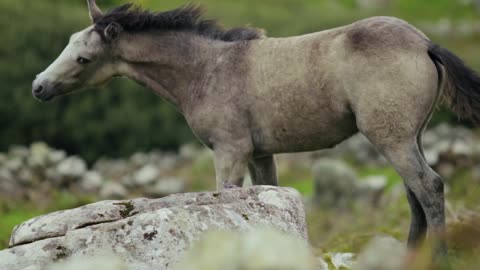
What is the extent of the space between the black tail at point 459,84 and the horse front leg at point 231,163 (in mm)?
2125

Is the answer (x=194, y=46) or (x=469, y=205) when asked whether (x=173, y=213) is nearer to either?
(x=194, y=46)

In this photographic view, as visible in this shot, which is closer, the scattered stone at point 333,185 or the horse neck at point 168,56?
the horse neck at point 168,56

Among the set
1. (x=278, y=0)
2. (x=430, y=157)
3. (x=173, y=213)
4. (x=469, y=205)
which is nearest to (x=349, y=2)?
(x=278, y=0)

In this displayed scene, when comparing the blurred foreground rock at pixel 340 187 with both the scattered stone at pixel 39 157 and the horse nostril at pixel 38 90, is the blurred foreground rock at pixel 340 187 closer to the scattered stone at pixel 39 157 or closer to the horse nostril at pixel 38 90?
the scattered stone at pixel 39 157

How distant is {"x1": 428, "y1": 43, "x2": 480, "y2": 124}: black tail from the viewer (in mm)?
8312

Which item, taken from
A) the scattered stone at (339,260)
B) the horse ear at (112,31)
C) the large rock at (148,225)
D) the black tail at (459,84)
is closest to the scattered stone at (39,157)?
the horse ear at (112,31)

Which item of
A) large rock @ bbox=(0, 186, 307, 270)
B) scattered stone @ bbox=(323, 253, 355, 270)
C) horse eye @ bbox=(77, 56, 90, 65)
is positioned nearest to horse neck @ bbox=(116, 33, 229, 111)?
Result: horse eye @ bbox=(77, 56, 90, 65)

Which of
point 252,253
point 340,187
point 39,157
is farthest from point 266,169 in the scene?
point 39,157

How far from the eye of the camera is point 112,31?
31.7ft

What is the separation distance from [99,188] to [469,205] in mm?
8343

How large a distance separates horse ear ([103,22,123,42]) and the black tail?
135 inches

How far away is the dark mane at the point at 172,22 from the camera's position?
9734 mm

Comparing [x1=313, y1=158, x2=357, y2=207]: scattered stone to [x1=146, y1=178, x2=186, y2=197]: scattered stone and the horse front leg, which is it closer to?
[x1=146, y1=178, x2=186, y2=197]: scattered stone

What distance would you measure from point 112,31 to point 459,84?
149 inches
